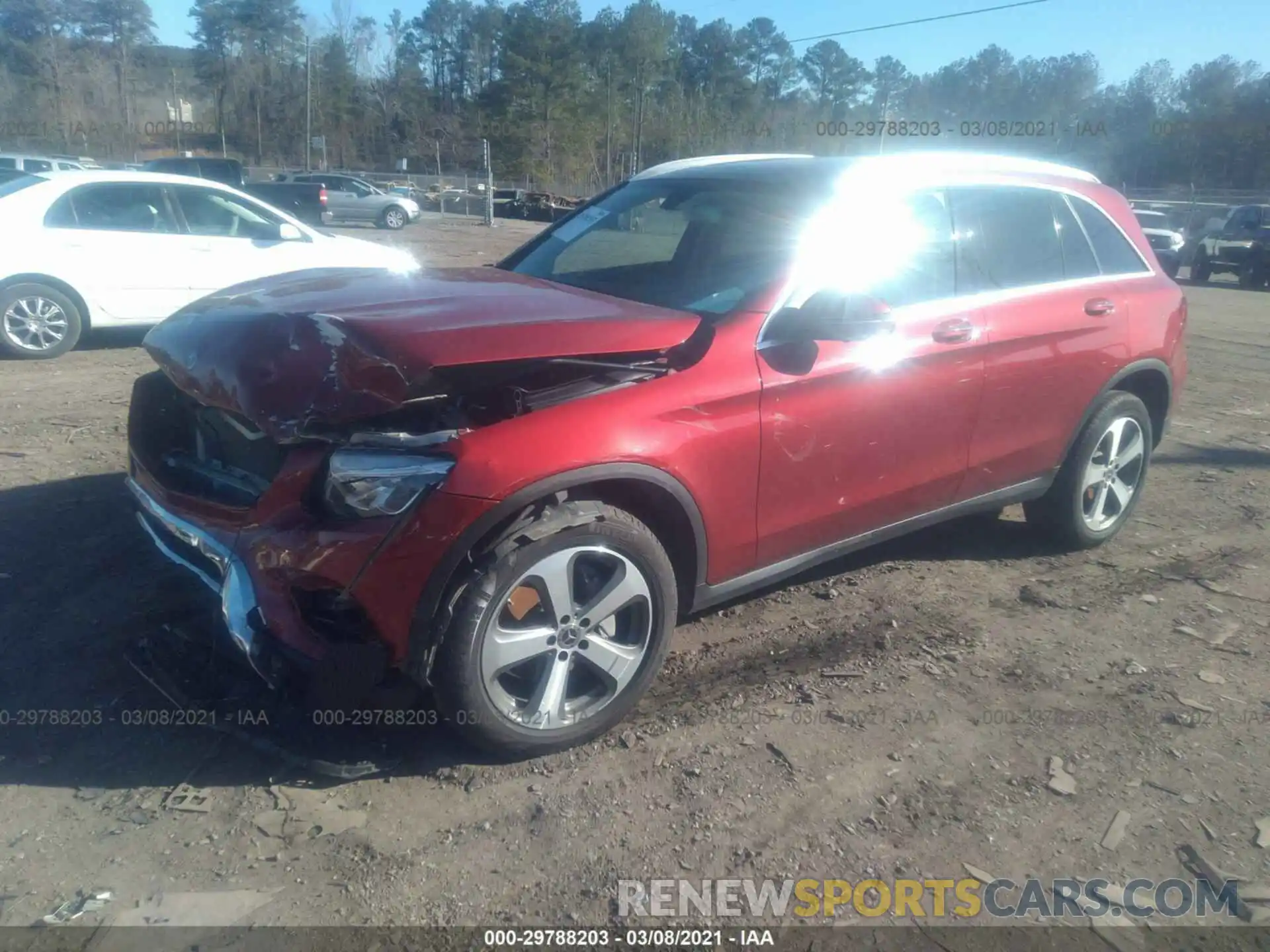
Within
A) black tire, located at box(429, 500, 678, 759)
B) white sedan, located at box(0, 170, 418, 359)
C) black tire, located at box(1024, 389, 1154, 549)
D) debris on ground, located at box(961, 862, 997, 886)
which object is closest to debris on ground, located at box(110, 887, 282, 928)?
black tire, located at box(429, 500, 678, 759)

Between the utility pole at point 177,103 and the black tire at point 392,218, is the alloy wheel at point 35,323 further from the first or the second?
the utility pole at point 177,103

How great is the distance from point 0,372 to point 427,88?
252 feet

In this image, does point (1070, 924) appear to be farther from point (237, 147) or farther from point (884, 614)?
point (237, 147)

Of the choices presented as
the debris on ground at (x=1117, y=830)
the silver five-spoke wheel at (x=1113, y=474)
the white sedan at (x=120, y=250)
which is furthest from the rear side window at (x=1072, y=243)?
the white sedan at (x=120, y=250)

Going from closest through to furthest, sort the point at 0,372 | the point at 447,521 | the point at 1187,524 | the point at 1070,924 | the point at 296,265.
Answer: the point at 1070,924 < the point at 447,521 < the point at 1187,524 < the point at 0,372 < the point at 296,265

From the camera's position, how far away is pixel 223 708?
3.24 metres

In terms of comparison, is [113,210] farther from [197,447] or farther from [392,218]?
[392,218]

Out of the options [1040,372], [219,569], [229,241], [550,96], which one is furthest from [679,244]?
[550,96]

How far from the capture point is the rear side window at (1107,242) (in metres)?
4.75

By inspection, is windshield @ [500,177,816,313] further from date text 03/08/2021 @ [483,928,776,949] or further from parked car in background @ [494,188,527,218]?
parked car in background @ [494,188,527,218]

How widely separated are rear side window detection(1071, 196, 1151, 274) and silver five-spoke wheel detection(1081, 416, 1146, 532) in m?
0.74

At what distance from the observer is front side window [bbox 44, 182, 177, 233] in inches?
→ 329

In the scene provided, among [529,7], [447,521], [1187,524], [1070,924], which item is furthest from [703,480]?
[529,7]
